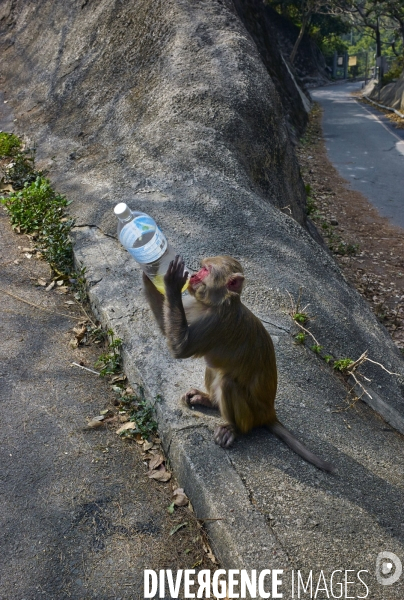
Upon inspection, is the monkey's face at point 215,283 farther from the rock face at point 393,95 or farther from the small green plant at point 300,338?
the rock face at point 393,95

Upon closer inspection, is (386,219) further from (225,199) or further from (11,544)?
(11,544)

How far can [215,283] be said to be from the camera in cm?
335

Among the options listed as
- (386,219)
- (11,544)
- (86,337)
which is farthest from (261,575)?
(386,219)

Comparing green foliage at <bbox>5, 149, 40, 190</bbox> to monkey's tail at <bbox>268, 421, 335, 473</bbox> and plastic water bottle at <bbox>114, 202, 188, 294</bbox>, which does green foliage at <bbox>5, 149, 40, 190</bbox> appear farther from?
monkey's tail at <bbox>268, 421, 335, 473</bbox>

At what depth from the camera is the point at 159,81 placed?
7.67m

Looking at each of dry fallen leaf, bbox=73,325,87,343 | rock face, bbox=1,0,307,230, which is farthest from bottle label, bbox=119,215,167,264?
rock face, bbox=1,0,307,230

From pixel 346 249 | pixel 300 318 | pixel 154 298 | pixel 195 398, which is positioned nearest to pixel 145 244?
pixel 154 298

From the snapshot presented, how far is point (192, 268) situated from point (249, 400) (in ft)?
6.51

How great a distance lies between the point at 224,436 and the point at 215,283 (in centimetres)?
91

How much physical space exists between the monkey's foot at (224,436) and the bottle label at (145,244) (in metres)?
1.09

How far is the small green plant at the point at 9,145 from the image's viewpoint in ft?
25.2

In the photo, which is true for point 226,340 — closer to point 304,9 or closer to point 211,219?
point 211,219

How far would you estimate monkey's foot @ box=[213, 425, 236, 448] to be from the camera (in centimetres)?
347

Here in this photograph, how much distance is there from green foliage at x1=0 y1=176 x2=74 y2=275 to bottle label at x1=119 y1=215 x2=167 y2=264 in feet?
7.71
